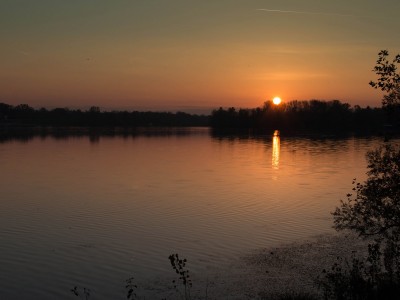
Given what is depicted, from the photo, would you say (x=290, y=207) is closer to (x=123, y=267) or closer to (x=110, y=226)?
(x=110, y=226)

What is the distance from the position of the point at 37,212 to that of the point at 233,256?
14.4 m

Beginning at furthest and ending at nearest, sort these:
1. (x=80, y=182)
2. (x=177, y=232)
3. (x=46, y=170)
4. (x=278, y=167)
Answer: (x=278, y=167) < (x=46, y=170) < (x=80, y=182) < (x=177, y=232)

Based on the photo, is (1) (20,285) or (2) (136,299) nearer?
(2) (136,299)

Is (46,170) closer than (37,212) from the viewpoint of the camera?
No

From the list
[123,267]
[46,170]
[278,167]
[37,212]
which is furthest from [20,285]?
[278,167]

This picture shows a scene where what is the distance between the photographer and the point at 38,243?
860 inches

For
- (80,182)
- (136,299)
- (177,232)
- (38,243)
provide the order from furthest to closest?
(80,182) → (177,232) → (38,243) → (136,299)

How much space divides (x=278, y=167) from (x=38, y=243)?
1617 inches

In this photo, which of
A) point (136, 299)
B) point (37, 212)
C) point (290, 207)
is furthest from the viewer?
point (290, 207)

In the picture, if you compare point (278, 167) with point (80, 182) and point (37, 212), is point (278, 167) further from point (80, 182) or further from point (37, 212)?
point (37, 212)

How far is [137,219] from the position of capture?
1070 inches

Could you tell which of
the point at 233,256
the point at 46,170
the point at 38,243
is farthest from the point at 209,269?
the point at 46,170

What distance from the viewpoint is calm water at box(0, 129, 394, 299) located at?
18078 mm

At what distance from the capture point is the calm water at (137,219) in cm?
1808
